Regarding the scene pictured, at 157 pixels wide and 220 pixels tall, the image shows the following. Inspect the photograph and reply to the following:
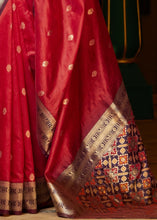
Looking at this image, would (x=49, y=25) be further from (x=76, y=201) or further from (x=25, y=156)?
(x=76, y=201)

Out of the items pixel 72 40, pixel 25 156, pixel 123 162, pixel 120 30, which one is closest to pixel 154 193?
pixel 123 162

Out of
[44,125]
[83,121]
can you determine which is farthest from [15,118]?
[83,121]

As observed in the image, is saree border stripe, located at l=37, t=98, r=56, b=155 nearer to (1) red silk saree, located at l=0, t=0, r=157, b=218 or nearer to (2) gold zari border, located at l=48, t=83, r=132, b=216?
(1) red silk saree, located at l=0, t=0, r=157, b=218

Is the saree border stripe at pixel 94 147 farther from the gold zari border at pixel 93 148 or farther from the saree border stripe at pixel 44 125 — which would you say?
the saree border stripe at pixel 44 125

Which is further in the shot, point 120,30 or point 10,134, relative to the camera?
point 120,30

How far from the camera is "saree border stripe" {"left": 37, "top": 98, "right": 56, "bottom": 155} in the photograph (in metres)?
1.43

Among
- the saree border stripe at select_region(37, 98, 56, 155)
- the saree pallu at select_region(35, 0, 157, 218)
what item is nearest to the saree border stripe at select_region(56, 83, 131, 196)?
the saree pallu at select_region(35, 0, 157, 218)

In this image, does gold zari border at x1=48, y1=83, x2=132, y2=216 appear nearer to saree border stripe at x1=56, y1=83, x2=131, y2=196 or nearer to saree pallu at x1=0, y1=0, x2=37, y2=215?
saree border stripe at x1=56, y1=83, x2=131, y2=196

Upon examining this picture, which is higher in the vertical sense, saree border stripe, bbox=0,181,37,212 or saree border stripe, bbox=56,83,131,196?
saree border stripe, bbox=56,83,131,196

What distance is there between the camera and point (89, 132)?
1486mm

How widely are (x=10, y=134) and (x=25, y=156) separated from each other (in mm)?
94

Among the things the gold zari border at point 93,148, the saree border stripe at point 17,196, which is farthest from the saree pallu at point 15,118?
the gold zari border at point 93,148

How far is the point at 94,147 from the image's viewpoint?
1469 mm

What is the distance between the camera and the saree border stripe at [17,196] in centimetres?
138
